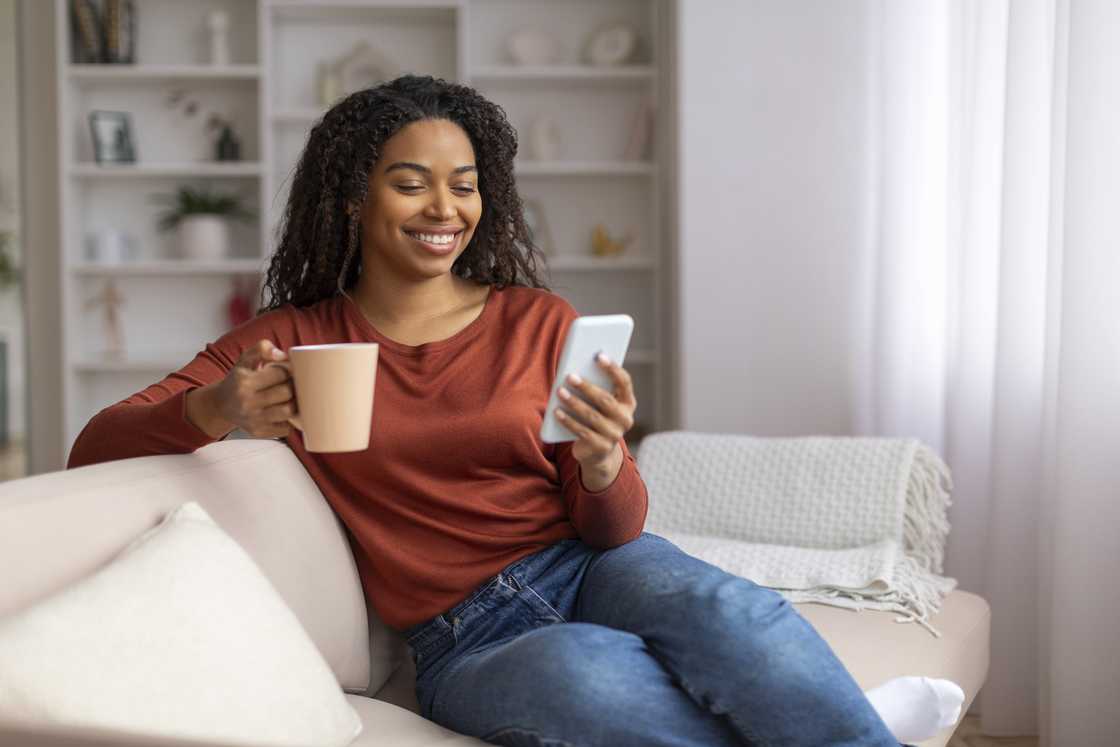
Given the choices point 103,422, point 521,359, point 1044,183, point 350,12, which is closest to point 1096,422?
point 1044,183

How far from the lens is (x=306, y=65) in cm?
427

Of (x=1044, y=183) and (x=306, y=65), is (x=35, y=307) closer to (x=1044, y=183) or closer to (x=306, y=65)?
(x=306, y=65)

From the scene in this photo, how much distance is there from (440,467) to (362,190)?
39 cm

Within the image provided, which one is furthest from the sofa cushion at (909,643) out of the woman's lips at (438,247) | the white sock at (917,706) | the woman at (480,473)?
the woman's lips at (438,247)

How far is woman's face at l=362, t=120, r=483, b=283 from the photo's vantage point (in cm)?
160

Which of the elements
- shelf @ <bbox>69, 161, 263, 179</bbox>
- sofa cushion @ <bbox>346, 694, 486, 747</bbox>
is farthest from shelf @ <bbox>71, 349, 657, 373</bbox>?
sofa cushion @ <bbox>346, 694, 486, 747</bbox>

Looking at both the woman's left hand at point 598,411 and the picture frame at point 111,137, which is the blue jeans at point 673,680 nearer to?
the woman's left hand at point 598,411

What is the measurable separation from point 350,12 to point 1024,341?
8.91 ft

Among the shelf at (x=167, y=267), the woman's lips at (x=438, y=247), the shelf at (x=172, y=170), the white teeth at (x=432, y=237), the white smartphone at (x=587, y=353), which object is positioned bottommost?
the white smartphone at (x=587, y=353)

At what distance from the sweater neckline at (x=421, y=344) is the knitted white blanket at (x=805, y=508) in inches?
24.5

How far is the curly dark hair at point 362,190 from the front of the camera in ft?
5.34

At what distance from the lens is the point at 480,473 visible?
5.08ft

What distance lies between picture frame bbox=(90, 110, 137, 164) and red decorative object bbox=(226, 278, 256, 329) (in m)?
0.56

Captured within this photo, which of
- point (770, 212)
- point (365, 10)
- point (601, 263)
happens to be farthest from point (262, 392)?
point (365, 10)
